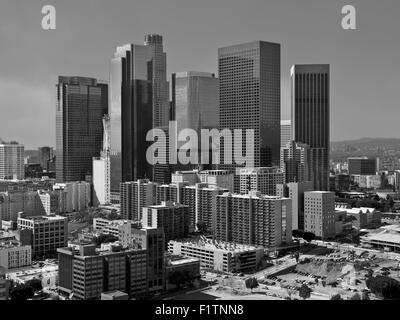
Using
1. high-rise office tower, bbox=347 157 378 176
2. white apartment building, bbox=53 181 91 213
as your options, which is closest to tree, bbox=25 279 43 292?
white apartment building, bbox=53 181 91 213

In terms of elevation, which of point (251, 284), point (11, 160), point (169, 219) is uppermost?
point (11, 160)

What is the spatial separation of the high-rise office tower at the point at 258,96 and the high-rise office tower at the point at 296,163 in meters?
0.90

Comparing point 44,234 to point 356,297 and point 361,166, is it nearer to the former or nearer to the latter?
point 356,297

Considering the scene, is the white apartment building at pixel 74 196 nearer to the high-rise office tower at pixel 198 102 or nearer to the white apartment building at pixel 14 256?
the high-rise office tower at pixel 198 102

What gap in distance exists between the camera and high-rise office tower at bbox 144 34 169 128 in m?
20.4

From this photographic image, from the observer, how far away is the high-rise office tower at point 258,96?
18.2 meters

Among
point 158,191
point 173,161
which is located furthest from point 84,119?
point 158,191

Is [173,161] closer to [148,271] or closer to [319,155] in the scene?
[319,155]

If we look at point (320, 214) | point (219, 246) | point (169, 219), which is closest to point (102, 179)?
point (169, 219)

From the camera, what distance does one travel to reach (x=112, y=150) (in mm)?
19062

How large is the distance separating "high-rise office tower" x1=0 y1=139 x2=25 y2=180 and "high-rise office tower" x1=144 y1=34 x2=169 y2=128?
5.90 metres

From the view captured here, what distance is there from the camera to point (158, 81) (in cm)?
2059

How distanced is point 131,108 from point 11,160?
19.2 feet
